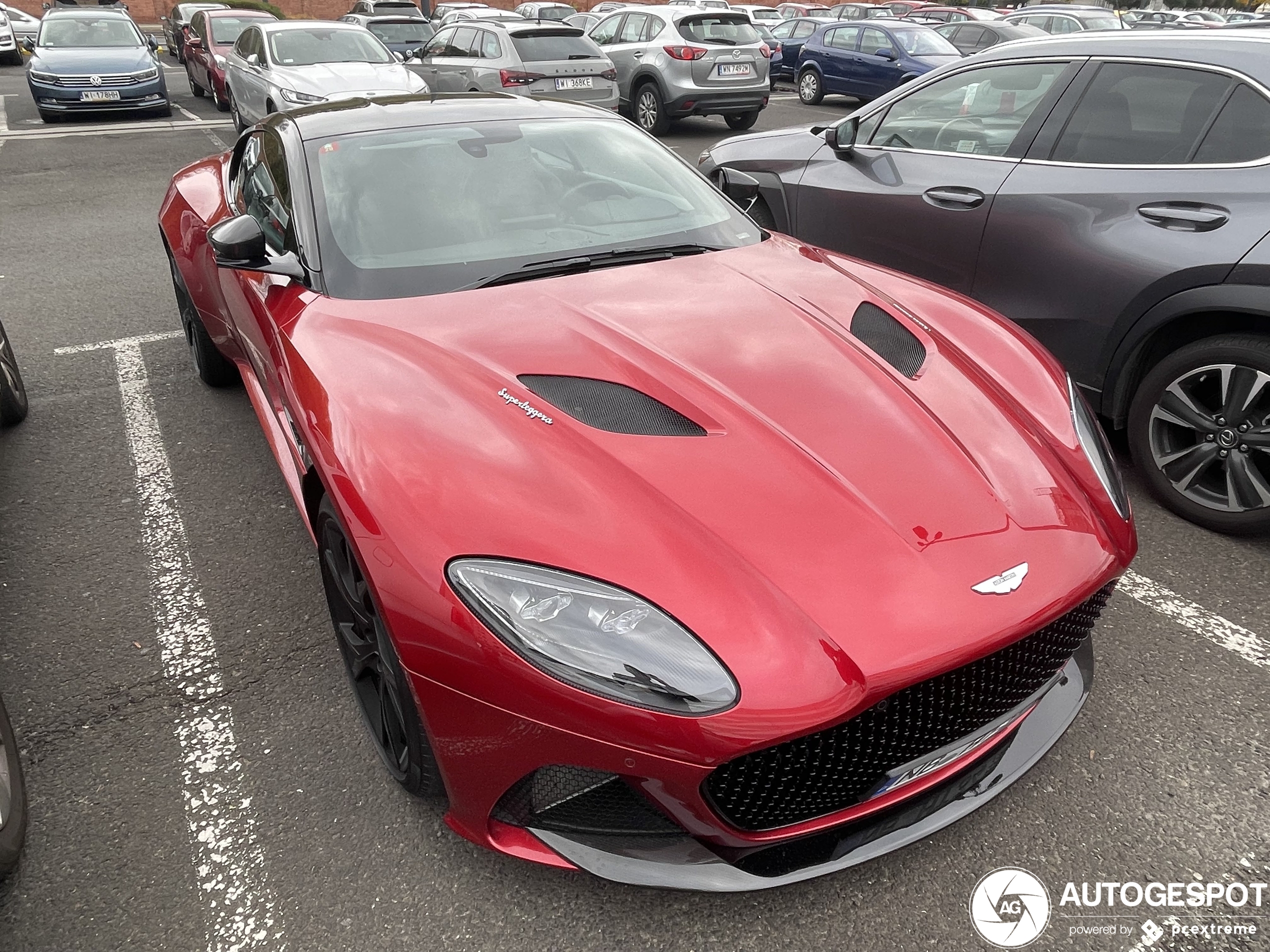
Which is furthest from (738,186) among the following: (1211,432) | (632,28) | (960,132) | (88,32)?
(88,32)

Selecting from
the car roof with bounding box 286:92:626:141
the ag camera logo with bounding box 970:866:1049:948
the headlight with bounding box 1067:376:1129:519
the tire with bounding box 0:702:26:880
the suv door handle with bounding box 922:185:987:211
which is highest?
the car roof with bounding box 286:92:626:141

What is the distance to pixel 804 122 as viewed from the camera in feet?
45.1

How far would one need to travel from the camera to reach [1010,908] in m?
1.89

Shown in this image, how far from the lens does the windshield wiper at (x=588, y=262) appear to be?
2.63 metres

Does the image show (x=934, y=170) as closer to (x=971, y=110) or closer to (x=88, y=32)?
(x=971, y=110)

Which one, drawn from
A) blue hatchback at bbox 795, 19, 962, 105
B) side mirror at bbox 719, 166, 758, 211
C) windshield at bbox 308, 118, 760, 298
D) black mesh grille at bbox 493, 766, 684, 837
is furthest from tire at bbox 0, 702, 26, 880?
blue hatchback at bbox 795, 19, 962, 105

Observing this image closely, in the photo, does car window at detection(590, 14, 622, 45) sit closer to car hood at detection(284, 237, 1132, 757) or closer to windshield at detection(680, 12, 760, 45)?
windshield at detection(680, 12, 760, 45)

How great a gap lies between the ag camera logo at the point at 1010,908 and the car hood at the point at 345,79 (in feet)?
32.6

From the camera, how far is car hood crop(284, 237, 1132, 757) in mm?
1622

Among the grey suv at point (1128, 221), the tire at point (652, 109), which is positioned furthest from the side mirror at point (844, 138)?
the tire at point (652, 109)

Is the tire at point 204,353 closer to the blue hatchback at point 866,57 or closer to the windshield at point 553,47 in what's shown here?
the windshield at point 553,47

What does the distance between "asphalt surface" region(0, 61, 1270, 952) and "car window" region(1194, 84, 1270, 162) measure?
122cm

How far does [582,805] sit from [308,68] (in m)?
10.9

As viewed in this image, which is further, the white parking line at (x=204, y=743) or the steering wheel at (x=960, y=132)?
the steering wheel at (x=960, y=132)
